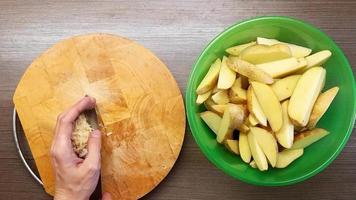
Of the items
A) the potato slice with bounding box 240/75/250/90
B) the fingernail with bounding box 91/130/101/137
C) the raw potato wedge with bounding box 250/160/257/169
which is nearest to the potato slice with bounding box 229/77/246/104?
the potato slice with bounding box 240/75/250/90

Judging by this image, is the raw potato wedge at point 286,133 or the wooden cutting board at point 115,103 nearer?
the raw potato wedge at point 286,133

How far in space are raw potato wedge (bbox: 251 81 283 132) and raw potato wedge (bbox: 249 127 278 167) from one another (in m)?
0.02

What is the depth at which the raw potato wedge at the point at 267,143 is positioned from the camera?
0.70m

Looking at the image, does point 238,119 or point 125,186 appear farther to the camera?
point 125,186

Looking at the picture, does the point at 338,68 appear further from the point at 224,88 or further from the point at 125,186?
the point at 125,186

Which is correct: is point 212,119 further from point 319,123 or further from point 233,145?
point 319,123

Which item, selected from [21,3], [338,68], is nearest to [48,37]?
[21,3]

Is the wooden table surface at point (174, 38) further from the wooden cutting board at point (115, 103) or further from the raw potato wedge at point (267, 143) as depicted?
the raw potato wedge at point (267, 143)

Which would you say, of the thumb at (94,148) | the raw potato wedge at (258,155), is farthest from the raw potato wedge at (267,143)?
the thumb at (94,148)

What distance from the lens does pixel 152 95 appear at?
82cm

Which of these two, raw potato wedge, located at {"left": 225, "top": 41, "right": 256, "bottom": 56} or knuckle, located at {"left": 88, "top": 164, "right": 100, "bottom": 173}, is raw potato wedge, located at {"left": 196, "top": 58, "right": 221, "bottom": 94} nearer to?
raw potato wedge, located at {"left": 225, "top": 41, "right": 256, "bottom": 56}

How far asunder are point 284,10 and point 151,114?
350 mm

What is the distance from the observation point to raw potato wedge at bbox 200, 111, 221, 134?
732mm

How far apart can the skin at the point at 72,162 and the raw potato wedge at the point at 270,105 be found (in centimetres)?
31
